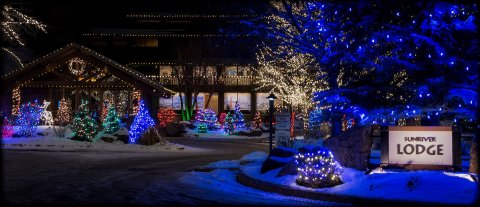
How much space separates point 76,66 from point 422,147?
2765cm

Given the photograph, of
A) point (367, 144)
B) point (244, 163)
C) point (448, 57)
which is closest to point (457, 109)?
point (448, 57)

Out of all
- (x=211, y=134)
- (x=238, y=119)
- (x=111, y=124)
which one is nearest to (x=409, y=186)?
A: (x=111, y=124)

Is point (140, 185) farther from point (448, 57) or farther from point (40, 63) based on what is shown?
point (40, 63)

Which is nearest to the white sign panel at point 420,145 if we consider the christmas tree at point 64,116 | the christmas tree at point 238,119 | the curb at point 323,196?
the curb at point 323,196

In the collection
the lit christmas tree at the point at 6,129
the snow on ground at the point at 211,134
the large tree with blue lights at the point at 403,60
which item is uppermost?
the large tree with blue lights at the point at 403,60

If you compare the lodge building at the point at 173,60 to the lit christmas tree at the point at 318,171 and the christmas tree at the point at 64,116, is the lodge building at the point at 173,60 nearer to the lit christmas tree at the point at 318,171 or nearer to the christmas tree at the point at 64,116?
the christmas tree at the point at 64,116

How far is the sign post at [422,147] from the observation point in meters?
14.2

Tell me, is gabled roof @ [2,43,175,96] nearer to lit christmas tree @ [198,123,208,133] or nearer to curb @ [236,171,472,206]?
lit christmas tree @ [198,123,208,133]

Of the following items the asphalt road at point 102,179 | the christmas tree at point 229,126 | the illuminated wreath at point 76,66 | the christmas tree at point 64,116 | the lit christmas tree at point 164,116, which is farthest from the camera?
the lit christmas tree at point 164,116

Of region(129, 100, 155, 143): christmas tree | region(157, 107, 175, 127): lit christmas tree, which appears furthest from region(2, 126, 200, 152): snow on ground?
region(157, 107, 175, 127): lit christmas tree

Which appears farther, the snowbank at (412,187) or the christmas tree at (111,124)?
the christmas tree at (111,124)

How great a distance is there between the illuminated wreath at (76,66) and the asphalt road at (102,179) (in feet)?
44.5

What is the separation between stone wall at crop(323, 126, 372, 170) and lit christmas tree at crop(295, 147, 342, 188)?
1.22 m

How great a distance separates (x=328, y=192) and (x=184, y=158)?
35.6 ft
